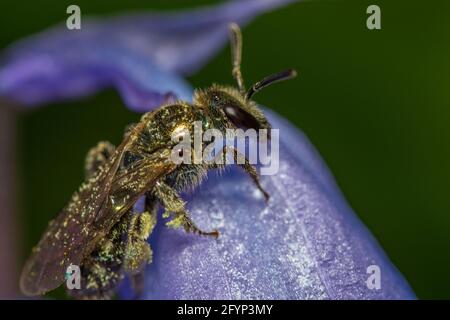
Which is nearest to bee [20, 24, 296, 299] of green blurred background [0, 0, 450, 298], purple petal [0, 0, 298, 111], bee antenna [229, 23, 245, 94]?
bee antenna [229, 23, 245, 94]

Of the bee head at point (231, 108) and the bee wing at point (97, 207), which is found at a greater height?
the bee head at point (231, 108)

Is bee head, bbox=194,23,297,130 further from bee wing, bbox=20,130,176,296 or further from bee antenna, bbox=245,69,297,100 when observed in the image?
bee wing, bbox=20,130,176,296

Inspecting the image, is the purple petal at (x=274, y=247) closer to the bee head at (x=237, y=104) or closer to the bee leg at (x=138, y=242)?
the bee leg at (x=138, y=242)

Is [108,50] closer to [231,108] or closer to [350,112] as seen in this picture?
[231,108]

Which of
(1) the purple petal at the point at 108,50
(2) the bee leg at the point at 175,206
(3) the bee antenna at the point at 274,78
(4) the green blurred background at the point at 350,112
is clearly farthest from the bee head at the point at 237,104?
(4) the green blurred background at the point at 350,112

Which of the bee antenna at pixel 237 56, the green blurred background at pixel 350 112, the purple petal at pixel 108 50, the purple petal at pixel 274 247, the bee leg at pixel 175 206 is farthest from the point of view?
the green blurred background at pixel 350 112

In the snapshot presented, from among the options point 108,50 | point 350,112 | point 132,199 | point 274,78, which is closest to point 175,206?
point 132,199

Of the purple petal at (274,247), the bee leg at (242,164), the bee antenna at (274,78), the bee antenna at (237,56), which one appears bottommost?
the purple petal at (274,247)

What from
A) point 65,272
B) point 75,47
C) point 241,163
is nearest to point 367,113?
point 75,47
